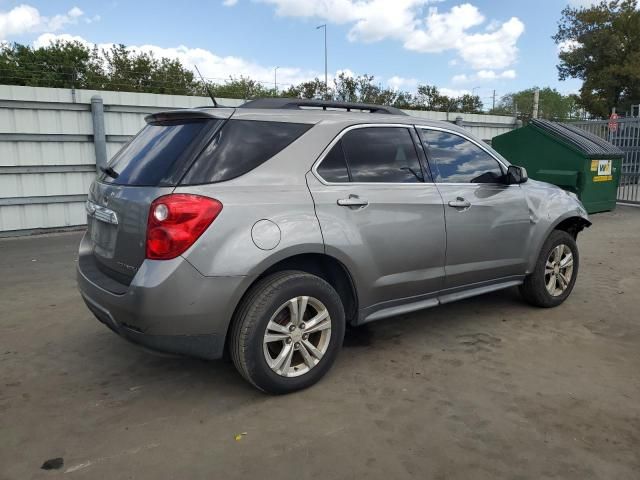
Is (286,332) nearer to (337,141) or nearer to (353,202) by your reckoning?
(353,202)

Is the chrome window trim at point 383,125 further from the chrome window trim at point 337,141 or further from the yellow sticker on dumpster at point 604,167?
the yellow sticker on dumpster at point 604,167

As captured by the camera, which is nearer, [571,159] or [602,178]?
[571,159]

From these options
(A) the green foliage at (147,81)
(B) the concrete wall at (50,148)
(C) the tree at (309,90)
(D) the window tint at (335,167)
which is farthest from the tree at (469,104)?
(D) the window tint at (335,167)

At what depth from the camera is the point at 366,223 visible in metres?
3.26

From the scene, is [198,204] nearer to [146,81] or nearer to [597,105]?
[146,81]

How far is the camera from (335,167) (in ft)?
10.7

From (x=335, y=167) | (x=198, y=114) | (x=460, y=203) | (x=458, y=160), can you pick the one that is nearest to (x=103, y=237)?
(x=198, y=114)

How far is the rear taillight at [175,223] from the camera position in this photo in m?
2.64

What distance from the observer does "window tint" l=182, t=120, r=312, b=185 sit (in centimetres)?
281

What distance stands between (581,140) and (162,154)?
360 inches

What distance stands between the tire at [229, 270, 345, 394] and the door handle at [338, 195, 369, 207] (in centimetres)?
49

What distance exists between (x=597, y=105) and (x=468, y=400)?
3729cm

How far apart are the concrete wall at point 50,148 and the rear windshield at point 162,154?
604cm

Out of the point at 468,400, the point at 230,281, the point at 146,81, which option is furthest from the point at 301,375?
the point at 146,81
